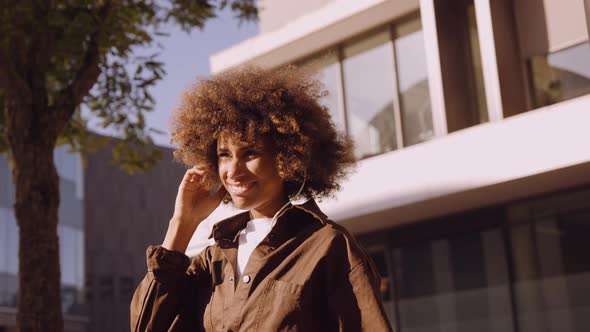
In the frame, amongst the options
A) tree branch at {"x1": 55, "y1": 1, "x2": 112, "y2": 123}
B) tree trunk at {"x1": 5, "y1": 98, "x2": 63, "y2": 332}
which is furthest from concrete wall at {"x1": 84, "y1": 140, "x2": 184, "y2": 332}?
tree trunk at {"x1": 5, "y1": 98, "x2": 63, "y2": 332}

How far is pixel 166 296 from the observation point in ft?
8.23

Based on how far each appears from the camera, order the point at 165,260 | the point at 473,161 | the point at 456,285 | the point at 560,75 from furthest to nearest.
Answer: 1. the point at 456,285
2. the point at 560,75
3. the point at 473,161
4. the point at 165,260

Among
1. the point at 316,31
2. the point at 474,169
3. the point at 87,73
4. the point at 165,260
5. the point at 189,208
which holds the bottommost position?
the point at 165,260

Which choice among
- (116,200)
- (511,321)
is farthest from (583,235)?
(116,200)

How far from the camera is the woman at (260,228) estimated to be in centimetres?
227

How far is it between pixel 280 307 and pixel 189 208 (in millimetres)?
588

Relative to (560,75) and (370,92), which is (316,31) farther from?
(560,75)

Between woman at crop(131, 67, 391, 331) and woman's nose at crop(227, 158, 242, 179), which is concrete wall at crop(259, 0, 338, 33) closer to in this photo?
woman at crop(131, 67, 391, 331)

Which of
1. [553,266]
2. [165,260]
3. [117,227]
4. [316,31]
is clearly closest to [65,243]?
[117,227]

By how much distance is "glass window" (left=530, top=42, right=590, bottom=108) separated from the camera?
10.8 meters

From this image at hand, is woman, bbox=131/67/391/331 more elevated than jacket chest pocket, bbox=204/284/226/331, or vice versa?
woman, bbox=131/67/391/331

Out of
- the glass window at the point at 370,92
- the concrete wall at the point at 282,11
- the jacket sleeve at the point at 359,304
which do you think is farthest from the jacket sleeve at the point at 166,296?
the concrete wall at the point at 282,11

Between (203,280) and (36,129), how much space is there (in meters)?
6.04

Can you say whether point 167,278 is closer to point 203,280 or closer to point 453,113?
point 203,280
